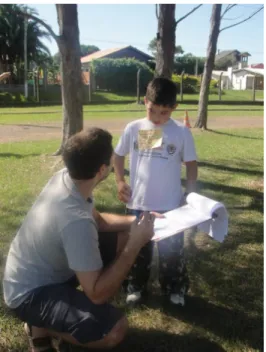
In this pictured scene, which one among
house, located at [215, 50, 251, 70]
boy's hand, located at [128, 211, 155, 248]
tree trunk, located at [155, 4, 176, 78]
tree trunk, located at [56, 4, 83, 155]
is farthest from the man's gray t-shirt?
house, located at [215, 50, 251, 70]

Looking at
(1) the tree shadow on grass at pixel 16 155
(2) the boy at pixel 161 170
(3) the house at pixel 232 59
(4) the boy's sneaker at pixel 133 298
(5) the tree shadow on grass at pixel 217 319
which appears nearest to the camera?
(5) the tree shadow on grass at pixel 217 319

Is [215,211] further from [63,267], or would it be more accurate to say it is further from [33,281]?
[33,281]

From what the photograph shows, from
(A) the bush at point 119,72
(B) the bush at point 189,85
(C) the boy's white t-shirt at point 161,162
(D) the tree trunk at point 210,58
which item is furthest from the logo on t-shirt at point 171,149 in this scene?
(A) the bush at point 119,72

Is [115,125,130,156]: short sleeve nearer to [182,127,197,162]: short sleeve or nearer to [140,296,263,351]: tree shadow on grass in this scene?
[182,127,197,162]: short sleeve

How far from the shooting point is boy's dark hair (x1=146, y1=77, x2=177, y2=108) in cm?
267

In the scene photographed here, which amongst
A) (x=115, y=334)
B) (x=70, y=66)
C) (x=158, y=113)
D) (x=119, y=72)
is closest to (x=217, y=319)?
(x=115, y=334)

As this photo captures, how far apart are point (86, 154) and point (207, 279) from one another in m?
1.72

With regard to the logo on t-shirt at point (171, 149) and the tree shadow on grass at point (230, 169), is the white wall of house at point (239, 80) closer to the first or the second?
the tree shadow on grass at point (230, 169)

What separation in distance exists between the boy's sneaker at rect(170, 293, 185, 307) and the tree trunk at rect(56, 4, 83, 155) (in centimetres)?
408

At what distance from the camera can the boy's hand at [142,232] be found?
219 centimetres

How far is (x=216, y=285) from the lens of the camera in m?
3.22

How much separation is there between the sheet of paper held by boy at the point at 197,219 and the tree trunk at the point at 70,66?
4.38m

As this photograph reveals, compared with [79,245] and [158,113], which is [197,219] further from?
[158,113]

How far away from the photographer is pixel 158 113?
9.05 ft
